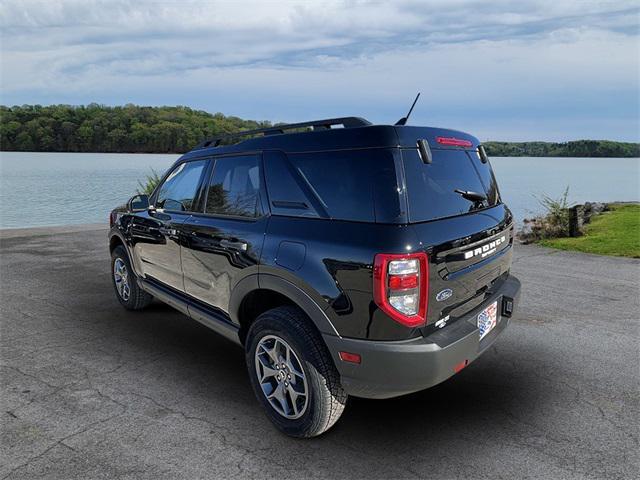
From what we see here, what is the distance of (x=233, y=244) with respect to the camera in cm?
320

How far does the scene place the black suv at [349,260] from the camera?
2389mm

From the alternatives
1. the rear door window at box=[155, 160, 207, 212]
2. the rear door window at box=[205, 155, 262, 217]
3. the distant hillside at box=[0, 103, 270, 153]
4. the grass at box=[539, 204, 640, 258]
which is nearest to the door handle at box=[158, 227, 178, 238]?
the rear door window at box=[155, 160, 207, 212]

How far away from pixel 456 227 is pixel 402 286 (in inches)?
23.9

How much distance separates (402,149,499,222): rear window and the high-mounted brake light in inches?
1.9

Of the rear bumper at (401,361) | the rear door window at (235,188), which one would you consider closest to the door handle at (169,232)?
the rear door window at (235,188)

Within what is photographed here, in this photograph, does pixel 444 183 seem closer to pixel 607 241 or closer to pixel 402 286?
pixel 402 286

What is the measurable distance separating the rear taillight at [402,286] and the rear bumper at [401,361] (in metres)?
0.15

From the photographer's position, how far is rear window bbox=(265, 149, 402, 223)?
2434 mm

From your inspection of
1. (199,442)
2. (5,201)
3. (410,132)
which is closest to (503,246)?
(410,132)

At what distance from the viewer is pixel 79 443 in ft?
9.09

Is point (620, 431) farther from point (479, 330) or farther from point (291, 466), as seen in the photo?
point (291, 466)

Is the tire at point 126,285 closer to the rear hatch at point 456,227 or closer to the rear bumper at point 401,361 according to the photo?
the rear bumper at point 401,361

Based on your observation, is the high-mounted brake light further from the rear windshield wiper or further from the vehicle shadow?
the vehicle shadow

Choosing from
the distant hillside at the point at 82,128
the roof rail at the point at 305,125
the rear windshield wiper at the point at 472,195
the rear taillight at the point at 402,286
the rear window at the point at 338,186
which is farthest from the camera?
the distant hillside at the point at 82,128
